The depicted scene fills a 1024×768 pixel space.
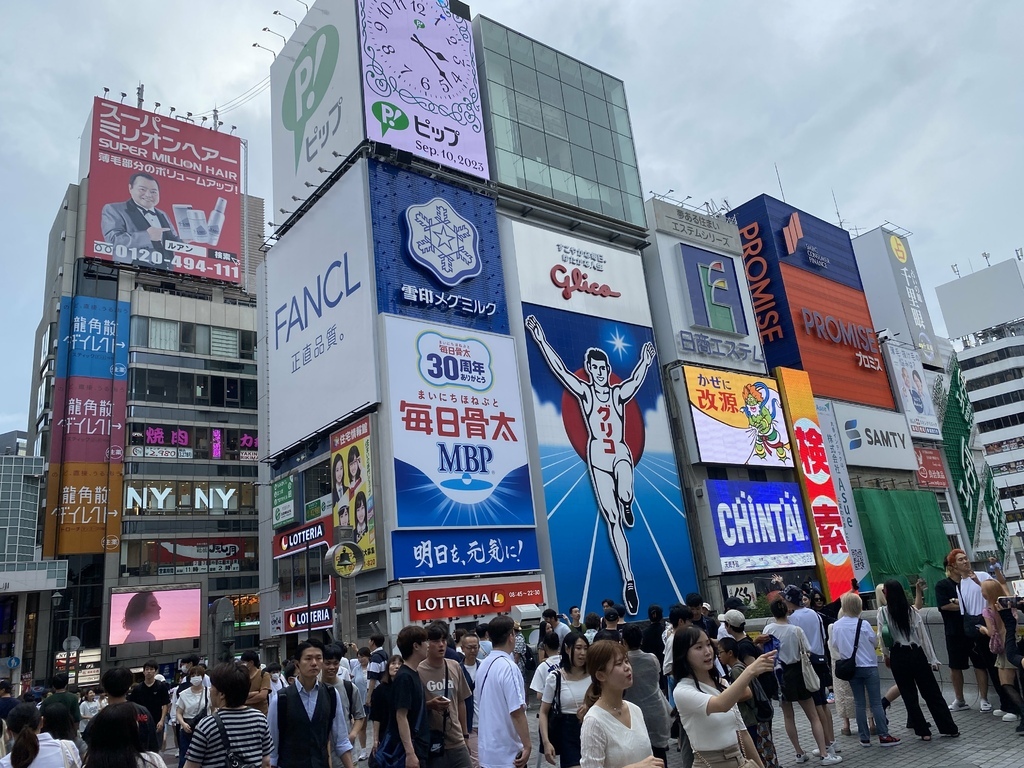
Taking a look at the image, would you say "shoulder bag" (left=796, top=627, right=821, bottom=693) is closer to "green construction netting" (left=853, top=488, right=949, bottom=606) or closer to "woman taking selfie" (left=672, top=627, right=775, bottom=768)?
"woman taking selfie" (left=672, top=627, right=775, bottom=768)

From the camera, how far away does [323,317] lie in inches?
1261

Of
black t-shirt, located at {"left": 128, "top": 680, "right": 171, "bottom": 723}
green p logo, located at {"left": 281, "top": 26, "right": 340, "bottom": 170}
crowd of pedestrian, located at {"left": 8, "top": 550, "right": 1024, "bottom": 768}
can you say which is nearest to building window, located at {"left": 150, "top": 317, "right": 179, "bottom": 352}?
green p logo, located at {"left": 281, "top": 26, "right": 340, "bottom": 170}

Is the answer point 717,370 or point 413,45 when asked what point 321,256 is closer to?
point 413,45

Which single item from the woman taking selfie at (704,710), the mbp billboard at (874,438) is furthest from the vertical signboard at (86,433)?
the woman taking selfie at (704,710)

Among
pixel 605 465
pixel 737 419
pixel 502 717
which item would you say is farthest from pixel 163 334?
pixel 502 717

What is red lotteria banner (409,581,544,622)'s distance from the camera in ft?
85.6

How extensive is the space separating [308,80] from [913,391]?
135 feet

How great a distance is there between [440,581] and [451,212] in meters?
14.3

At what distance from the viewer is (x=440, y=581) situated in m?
27.1

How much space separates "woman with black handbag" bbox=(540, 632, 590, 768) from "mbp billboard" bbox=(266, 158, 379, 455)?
21839 millimetres

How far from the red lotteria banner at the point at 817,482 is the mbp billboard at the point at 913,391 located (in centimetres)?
1174

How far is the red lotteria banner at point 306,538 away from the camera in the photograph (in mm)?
29938

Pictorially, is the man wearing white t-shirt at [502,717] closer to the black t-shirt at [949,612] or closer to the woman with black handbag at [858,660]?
the woman with black handbag at [858,660]

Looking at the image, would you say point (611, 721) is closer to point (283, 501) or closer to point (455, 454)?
point (455, 454)
